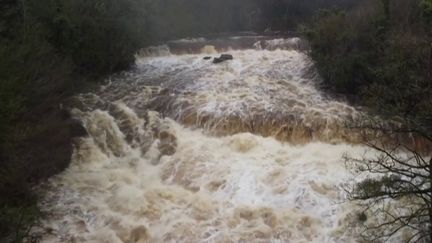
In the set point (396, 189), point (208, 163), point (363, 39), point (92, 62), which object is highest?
point (363, 39)

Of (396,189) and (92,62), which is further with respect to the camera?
(92,62)

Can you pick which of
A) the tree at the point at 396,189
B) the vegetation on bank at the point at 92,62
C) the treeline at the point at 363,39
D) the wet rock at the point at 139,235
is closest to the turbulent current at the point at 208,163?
the wet rock at the point at 139,235

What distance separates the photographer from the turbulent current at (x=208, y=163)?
9.64m

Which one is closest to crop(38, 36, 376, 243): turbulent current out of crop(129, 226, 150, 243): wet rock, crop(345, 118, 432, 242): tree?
crop(129, 226, 150, 243): wet rock

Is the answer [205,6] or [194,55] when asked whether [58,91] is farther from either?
[205,6]

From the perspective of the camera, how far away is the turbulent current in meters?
9.64

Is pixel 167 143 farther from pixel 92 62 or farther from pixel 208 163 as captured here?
pixel 92 62

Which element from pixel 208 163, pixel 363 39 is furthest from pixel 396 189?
pixel 363 39

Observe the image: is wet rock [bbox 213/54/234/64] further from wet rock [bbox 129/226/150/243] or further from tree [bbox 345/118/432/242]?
wet rock [bbox 129/226/150/243]

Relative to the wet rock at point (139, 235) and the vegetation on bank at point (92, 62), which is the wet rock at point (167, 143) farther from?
the wet rock at point (139, 235)

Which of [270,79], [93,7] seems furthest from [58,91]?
[270,79]

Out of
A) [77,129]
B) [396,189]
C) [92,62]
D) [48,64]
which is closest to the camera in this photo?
[396,189]

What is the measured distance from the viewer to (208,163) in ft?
39.2

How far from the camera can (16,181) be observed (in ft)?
31.3
